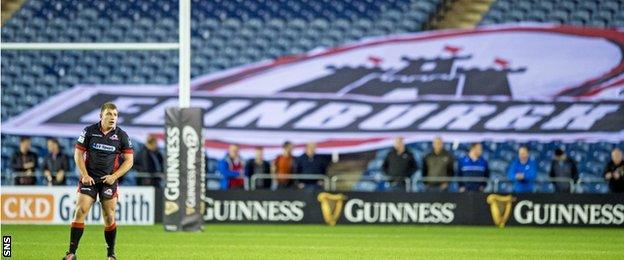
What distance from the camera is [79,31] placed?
27297mm

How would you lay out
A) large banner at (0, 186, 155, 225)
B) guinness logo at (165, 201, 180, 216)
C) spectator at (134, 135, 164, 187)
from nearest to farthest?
guinness logo at (165, 201, 180, 216) < large banner at (0, 186, 155, 225) < spectator at (134, 135, 164, 187)

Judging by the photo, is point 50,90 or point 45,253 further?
point 50,90

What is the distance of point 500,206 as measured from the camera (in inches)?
834

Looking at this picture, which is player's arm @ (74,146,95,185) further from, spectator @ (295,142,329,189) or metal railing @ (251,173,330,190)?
Answer: spectator @ (295,142,329,189)

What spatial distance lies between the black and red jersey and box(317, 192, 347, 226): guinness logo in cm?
988

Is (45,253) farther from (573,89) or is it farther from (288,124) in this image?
(573,89)

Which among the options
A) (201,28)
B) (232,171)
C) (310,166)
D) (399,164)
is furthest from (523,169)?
(201,28)

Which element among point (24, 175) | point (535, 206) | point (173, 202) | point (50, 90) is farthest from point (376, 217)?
point (50, 90)

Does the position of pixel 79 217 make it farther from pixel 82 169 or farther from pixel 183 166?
pixel 183 166

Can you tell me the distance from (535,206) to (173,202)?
6654 mm

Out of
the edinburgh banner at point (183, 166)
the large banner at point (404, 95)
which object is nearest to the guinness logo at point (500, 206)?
the large banner at point (404, 95)

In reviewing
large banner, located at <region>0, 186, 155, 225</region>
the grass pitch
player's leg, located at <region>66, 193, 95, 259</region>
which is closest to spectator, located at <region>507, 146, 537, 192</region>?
the grass pitch

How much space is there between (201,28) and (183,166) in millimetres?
9802

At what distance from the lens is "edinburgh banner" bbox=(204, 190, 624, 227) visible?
21.1 meters
